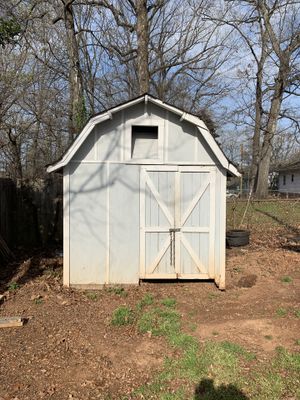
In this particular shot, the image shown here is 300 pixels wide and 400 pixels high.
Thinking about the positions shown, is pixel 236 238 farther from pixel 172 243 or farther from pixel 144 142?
pixel 144 142

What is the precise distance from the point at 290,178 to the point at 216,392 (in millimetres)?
41715

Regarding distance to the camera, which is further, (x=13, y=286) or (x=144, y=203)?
(x=144, y=203)

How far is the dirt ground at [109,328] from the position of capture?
14.7 ft

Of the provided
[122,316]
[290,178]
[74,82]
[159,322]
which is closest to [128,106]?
[122,316]

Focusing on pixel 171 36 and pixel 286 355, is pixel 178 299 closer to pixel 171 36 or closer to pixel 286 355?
pixel 286 355

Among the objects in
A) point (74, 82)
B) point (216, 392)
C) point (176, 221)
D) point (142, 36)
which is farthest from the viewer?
point (142, 36)

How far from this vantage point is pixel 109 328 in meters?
5.98

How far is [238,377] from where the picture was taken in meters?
4.47

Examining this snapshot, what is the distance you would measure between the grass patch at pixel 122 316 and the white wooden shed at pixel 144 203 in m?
1.37

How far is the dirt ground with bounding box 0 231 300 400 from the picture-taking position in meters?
4.48

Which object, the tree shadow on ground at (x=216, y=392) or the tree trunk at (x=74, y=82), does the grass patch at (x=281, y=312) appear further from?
the tree trunk at (x=74, y=82)

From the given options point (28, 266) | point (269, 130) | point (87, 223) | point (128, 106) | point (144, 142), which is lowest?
point (28, 266)

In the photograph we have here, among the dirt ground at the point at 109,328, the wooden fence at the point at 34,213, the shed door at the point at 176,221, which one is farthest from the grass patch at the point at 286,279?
the wooden fence at the point at 34,213

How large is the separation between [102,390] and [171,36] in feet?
66.8
